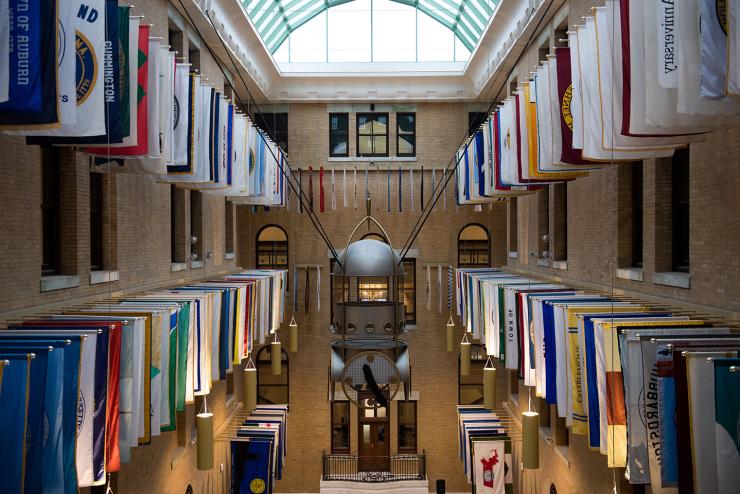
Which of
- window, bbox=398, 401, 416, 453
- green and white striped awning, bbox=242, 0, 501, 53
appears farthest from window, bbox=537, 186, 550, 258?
window, bbox=398, 401, 416, 453

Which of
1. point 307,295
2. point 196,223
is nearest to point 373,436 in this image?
point 307,295

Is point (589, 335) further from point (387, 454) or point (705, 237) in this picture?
point (387, 454)

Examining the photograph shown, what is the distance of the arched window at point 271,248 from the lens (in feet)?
90.2

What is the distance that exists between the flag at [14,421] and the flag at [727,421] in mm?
5742

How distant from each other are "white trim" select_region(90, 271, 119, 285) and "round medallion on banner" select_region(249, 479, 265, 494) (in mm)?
7776

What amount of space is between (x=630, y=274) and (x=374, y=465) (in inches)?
662

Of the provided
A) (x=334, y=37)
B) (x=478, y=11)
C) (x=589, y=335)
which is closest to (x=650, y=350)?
(x=589, y=335)

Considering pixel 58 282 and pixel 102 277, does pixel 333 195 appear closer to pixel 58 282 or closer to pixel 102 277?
pixel 102 277

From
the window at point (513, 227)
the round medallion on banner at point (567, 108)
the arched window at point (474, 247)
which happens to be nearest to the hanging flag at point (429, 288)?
the arched window at point (474, 247)

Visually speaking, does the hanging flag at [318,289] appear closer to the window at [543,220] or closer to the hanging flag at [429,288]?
the hanging flag at [429,288]

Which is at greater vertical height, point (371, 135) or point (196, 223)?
point (371, 135)

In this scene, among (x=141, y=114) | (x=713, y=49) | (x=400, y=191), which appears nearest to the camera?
(x=713, y=49)

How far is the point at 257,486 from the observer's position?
18.1 m

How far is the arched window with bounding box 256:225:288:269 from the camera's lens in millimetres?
27484
